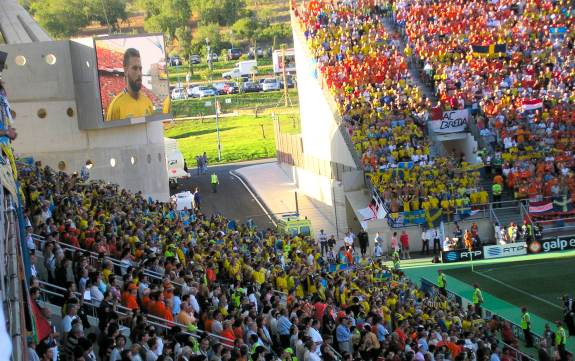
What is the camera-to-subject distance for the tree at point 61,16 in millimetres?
99688

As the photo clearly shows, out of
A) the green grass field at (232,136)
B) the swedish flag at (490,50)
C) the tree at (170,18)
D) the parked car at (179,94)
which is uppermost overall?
the tree at (170,18)

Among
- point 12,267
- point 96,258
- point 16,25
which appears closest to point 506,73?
point 16,25

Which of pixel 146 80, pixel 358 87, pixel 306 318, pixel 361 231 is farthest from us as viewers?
pixel 358 87

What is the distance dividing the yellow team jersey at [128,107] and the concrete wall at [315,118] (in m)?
7.96

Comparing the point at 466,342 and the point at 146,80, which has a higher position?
the point at 146,80

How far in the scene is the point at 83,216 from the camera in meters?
20.2

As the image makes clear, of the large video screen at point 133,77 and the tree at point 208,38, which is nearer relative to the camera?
the large video screen at point 133,77

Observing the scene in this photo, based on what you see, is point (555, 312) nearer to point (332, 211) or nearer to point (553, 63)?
→ point (332, 211)

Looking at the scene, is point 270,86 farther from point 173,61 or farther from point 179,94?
point 173,61

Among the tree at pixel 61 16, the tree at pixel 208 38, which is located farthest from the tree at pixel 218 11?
the tree at pixel 61 16

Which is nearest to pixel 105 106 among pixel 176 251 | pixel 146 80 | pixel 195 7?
pixel 146 80

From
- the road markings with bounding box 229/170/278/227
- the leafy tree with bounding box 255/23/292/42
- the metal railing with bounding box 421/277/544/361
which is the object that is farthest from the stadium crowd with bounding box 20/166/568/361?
the leafy tree with bounding box 255/23/292/42

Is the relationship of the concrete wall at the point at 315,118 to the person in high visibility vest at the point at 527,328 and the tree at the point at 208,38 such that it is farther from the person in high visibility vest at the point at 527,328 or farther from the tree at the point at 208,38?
the tree at the point at 208,38

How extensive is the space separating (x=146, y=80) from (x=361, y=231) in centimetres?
1005
